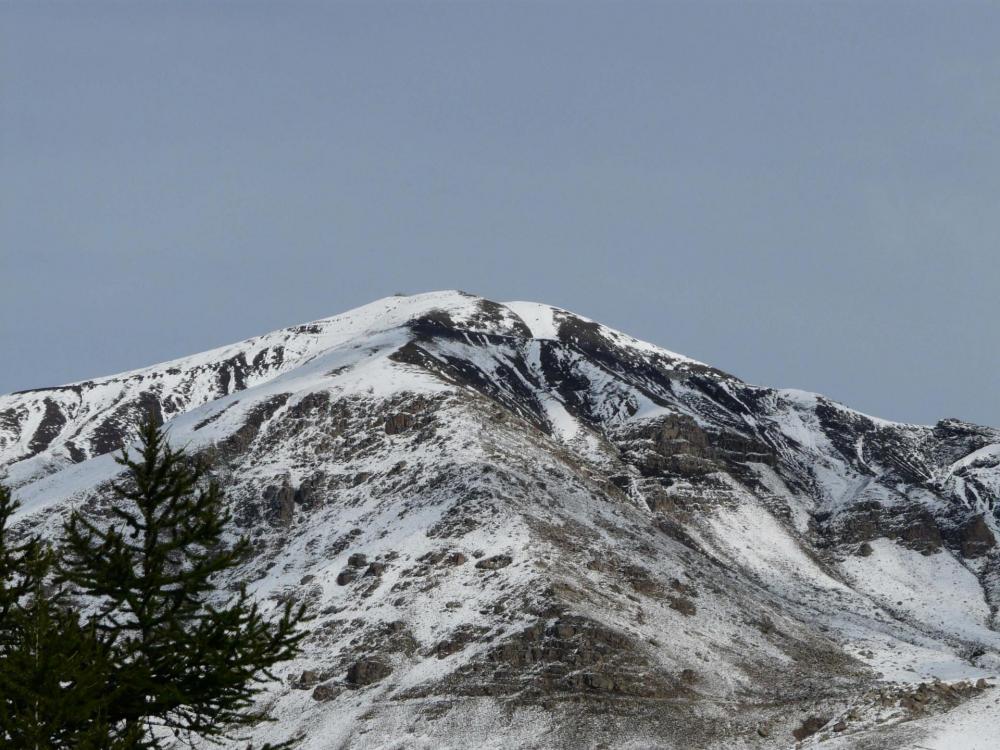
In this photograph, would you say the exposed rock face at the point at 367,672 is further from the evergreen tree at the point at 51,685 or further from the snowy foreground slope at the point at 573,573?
the evergreen tree at the point at 51,685

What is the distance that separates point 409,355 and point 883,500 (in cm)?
7352

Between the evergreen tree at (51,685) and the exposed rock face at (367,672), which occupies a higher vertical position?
the evergreen tree at (51,685)

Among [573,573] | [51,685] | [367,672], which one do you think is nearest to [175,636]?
[51,685]

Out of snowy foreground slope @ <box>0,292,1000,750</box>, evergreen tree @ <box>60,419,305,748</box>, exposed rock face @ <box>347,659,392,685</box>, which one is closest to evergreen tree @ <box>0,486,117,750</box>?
evergreen tree @ <box>60,419,305,748</box>

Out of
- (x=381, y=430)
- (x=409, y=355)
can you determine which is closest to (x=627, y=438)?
(x=409, y=355)

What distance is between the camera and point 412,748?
82.6 metres

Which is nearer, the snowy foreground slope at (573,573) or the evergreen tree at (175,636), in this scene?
the evergreen tree at (175,636)

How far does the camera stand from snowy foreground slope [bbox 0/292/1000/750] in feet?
281

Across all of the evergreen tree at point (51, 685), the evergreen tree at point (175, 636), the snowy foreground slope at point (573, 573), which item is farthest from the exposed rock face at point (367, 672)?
the evergreen tree at point (51, 685)

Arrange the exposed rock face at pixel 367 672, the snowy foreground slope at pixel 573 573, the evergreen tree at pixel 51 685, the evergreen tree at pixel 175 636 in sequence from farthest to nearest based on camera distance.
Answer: the exposed rock face at pixel 367 672 < the snowy foreground slope at pixel 573 573 < the evergreen tree at pixel 175 636 < the evergreen tree at pixel 51 685

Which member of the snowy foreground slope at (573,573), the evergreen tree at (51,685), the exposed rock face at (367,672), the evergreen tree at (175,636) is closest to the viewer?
the evergreen tree at (51,685)

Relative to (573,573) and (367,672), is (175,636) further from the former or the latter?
(573,573)

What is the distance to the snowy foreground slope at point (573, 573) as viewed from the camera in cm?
8575

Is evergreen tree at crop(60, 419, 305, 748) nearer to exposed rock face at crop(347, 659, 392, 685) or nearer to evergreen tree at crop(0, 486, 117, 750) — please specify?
evergreen tree at crop(0, 486, 117, 750)
